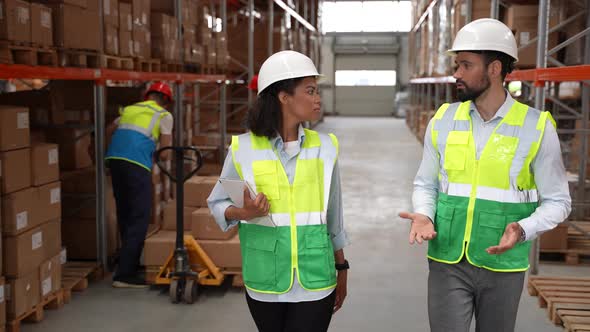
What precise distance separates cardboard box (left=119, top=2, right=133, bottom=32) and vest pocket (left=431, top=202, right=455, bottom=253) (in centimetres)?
483

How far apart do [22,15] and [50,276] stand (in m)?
2.06

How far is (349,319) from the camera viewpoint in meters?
5.42

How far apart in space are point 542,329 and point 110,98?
5559mm

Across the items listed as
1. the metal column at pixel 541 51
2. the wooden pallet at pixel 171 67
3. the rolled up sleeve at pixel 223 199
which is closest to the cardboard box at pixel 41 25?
the wooden pallet at pixel 171 67

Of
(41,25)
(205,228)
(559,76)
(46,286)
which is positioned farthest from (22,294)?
(559,76)

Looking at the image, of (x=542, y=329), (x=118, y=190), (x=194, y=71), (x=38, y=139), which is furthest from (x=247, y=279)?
(x=194, y=71)

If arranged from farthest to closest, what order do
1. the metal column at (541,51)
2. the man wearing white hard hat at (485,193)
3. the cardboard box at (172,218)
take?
1. the cardboard box at (172,218)
2. the metal column at (541,51)
3. the man wearing white hard hat at (485,193)

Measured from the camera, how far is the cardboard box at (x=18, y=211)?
16.0 feet

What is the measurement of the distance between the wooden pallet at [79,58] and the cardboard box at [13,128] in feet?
2.88

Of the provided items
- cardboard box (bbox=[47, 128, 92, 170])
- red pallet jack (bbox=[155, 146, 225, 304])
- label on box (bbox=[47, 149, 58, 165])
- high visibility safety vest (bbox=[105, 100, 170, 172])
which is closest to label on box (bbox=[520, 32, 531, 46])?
high visibility safety vest (bbox=[105, 100, 170, 172])

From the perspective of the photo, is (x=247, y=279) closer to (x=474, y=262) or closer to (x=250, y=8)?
(x=474, y=262)

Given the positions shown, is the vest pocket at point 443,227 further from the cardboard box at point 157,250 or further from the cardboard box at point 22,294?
the cardboard box at point 157,250

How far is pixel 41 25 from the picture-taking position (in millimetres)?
5438

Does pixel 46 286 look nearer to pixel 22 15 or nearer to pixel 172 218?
pixel 172 218
